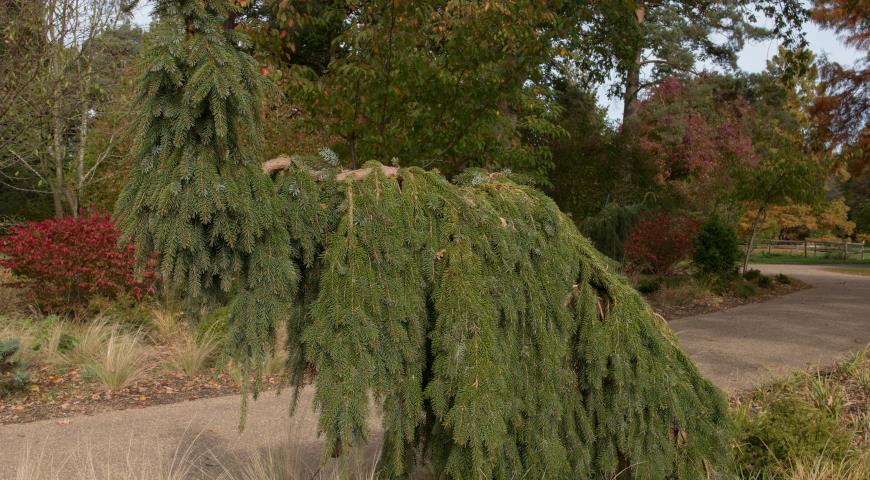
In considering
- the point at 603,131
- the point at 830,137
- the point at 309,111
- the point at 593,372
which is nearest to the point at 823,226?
the point at 603,131

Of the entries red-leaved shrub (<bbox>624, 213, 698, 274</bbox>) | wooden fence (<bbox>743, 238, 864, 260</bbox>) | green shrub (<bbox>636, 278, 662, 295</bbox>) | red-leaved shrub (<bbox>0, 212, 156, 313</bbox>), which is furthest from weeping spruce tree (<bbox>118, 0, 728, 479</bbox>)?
wooden fence (<bbox>743, 238, 864, 260</bbox>)

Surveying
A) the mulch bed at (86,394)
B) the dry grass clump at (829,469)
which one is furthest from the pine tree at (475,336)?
the mulch bed at (86,394)

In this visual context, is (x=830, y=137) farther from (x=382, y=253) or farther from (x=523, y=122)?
(x=382, y=253)

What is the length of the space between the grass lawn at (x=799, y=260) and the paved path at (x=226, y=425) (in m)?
24.6

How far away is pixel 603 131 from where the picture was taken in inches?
764

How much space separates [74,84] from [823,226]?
124 ft

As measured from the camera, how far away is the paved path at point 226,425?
4.24 metres

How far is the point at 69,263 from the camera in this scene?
8.38 meters

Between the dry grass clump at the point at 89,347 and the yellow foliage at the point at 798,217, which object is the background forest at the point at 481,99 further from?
the yellow foliage at the point at 798,217

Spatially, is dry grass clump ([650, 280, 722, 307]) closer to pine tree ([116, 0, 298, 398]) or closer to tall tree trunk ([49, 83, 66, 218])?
tall tree trunk ([49, 83, 66, 218])

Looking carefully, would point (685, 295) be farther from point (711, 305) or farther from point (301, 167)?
point (301, 167)

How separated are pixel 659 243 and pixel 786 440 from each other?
9950mm

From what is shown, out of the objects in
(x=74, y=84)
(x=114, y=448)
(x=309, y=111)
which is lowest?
(x=114, y=448)

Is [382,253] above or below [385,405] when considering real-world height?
above
